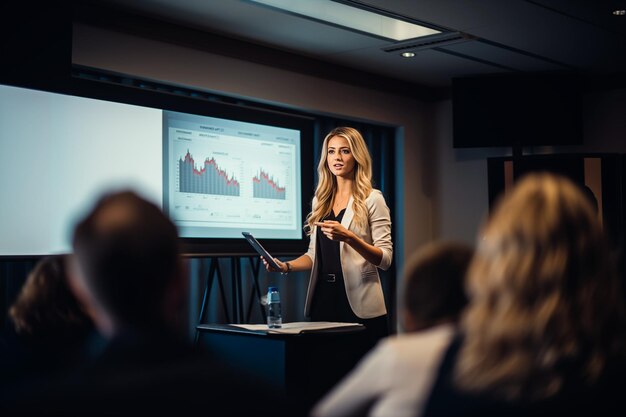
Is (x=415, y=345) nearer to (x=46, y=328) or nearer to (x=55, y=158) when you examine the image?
(x=46, y=328)

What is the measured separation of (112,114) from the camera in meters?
3.88

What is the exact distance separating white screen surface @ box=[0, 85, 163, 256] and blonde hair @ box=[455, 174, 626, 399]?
8.05 feet

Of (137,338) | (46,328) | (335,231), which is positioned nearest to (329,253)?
(335,231)

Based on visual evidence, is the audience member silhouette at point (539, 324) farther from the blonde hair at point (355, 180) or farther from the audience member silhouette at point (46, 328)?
the blonde hair at point (355, 180)

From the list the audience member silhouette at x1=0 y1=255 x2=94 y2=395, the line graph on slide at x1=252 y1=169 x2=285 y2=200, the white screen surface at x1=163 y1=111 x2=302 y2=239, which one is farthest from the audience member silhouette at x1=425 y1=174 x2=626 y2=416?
the line graph on slide at x1=252 y1=169 x2=285 y2=200

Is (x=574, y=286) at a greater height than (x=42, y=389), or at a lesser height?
greater

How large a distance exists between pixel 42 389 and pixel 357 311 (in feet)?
8.95

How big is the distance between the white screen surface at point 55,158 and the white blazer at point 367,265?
0.96 meters

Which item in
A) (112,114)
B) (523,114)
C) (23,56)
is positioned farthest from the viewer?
(523,114)

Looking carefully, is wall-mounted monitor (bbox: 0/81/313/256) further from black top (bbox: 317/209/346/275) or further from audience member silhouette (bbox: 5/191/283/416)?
audience member silhouette (bbox: 5/191/283/416)

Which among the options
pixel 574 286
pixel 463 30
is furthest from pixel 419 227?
pixel 574 286

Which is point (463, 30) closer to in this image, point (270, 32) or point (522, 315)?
point (270, 32)

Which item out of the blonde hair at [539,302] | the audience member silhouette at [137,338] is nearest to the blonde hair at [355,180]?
the blonde hair at [539,302]

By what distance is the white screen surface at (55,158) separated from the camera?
343 centimetres
